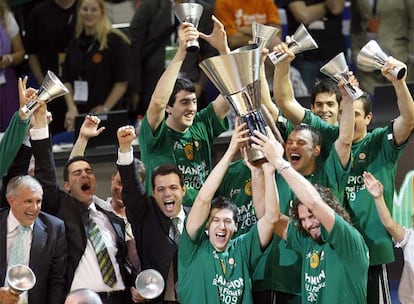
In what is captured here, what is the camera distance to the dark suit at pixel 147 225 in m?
8.97

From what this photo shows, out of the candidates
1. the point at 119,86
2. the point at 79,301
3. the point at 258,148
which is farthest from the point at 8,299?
the point at 119,86

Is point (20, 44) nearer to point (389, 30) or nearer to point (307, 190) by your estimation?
point (389, 30)

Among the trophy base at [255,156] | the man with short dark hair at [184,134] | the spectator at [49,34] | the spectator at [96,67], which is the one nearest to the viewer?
the trophy base at [255,156]

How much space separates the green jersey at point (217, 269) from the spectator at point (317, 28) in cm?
376

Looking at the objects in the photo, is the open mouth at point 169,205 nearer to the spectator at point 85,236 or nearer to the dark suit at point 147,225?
the dark suit at point 147,225

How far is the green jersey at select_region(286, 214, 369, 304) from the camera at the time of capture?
27.1 feet

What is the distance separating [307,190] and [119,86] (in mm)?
4011

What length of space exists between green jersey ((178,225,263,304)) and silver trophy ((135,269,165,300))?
15 cm

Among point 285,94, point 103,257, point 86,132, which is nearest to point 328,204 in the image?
point 285,94

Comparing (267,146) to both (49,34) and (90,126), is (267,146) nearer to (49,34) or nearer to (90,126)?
(90,126)

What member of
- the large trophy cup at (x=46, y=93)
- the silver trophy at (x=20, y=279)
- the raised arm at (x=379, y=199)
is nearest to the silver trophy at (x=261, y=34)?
the raised arm at (x=379, y=199)

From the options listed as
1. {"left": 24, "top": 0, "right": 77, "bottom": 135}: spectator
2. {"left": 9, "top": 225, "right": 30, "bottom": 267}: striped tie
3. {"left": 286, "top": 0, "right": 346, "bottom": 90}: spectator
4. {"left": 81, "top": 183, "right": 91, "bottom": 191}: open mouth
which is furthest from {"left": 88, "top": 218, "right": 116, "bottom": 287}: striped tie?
{"left": 286, "top": 0, "right": 346, "bottom": 90}: spectator

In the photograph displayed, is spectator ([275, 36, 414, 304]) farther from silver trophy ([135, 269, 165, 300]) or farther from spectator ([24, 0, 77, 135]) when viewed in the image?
spectator ([24, 0, 77, 135])

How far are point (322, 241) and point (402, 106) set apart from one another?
110 cm
